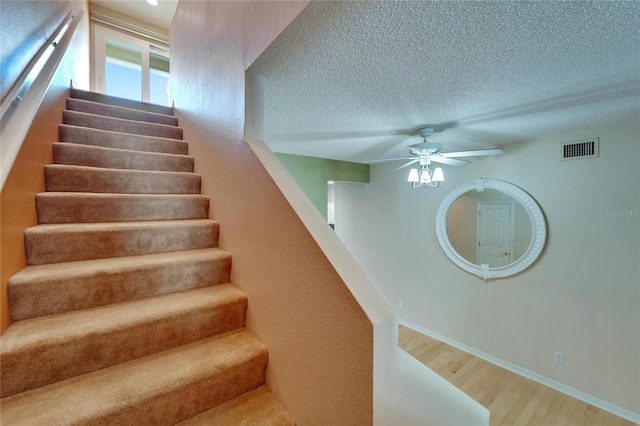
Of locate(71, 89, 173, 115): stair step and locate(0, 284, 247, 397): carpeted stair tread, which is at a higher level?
locate(71, 89, 173, 115): stair step

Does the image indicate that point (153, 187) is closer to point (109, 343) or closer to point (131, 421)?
point (109, 343)

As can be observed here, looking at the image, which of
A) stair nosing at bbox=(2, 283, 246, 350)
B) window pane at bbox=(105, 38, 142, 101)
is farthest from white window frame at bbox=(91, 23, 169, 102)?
stair nosing at bbox=(2, 283, 246, 350)

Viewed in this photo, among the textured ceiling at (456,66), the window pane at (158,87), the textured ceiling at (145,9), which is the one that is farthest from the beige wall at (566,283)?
the window pane at (158,87)

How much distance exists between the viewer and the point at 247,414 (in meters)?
0.99

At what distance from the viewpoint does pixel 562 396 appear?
8.64 ft

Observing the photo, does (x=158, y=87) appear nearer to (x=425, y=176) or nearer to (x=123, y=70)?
(x=123, y=70)

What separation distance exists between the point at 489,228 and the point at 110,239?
3889 millimetres

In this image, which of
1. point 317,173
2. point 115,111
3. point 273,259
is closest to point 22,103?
point 273,259

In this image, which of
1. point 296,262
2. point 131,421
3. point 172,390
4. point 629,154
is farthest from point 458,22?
point 629,154

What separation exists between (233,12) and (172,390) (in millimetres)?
1907

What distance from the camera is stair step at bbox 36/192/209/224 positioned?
1391 millimetres

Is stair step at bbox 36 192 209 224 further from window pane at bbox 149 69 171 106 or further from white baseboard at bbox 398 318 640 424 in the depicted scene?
window pane at bbox 149 69 171 106

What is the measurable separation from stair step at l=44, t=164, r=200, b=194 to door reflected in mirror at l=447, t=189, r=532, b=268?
3317 millimetres

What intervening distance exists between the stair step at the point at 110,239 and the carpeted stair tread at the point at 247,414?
924mm
